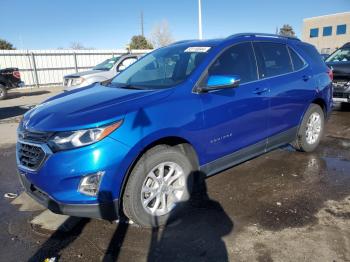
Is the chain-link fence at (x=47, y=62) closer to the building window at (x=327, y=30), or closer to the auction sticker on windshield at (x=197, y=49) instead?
the auction sticker on windshield at (x=197, y=49)

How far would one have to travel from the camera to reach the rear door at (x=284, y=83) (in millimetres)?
4473

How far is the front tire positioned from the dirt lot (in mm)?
162

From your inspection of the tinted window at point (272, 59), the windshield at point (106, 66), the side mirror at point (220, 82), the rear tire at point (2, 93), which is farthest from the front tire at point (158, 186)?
the rear tire at point (2, 93)

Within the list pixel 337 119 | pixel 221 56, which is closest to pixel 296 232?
pixel 221 56

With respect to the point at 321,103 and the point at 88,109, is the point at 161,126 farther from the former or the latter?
the point at 321,103

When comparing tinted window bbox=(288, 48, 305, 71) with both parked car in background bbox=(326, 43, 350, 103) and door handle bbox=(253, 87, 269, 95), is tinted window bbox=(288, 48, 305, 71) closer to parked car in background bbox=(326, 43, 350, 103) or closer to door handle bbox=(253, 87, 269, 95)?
door handle bbox=(253, 87, 269, 95)

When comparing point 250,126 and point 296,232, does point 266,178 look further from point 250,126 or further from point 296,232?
point 296,232

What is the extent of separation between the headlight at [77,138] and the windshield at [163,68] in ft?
3.36

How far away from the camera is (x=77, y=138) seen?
2.86 m

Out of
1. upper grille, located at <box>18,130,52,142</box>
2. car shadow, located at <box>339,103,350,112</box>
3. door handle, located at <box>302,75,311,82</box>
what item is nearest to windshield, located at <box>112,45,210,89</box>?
upper grille, located at <box>18,130,52,142</box>

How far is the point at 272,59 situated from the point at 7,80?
15.4 meters

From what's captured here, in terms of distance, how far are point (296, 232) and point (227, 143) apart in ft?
3.94

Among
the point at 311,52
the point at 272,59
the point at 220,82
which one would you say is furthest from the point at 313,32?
the point at 220,82

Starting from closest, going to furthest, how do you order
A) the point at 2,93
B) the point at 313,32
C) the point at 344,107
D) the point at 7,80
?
the point at 344,107, the point at 2,93, the point at 7,80, the point at 313,32
